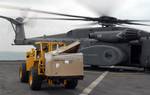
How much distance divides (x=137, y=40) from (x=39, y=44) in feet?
49.8

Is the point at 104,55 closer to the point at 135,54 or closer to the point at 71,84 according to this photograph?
the point at 135,54

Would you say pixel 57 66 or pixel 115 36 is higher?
pixel 115 36

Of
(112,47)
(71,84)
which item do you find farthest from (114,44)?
(71,84)

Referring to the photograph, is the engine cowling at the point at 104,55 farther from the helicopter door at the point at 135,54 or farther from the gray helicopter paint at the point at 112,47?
the helicopter door at the point at 135,54

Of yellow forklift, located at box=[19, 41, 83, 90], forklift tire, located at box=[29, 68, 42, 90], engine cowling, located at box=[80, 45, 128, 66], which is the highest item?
yellow forklift, located at box=[19, 41, 83, 90]

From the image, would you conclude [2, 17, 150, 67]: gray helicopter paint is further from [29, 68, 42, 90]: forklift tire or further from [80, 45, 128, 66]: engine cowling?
[29, 68, 42, 90]: forklift tire

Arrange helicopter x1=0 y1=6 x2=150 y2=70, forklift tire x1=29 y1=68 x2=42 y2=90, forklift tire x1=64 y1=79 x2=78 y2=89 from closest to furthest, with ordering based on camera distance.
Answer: forklift tire x1=29 y1=68 x2=42 y2=90, forklift tire x1=64 y1=79 x2=78 y2=89, helicopter x1=0 y1=6 x2=150 y2=70

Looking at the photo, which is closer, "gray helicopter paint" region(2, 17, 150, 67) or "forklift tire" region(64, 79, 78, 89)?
"forklift tire" region(64, 79, 78, 89)

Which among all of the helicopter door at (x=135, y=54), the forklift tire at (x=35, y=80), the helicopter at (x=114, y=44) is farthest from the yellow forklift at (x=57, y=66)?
the helicopter door at (x=135, y=54)

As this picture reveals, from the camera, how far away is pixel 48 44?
55.8 feet

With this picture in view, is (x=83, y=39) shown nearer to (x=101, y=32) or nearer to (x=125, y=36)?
(x=101, y=32)

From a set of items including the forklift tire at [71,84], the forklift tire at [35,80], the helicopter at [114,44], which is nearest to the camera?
the forklift tire at [35,80]

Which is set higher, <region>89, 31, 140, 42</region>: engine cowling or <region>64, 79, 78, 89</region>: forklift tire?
<region>89, 31, 140, 42</region>: engine cowling

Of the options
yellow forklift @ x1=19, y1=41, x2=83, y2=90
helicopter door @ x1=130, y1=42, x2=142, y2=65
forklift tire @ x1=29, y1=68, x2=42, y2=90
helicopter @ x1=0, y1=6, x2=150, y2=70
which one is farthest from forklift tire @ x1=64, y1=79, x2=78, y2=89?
helicopter door @ x1=130, y1=42, x2=142, y2=65
